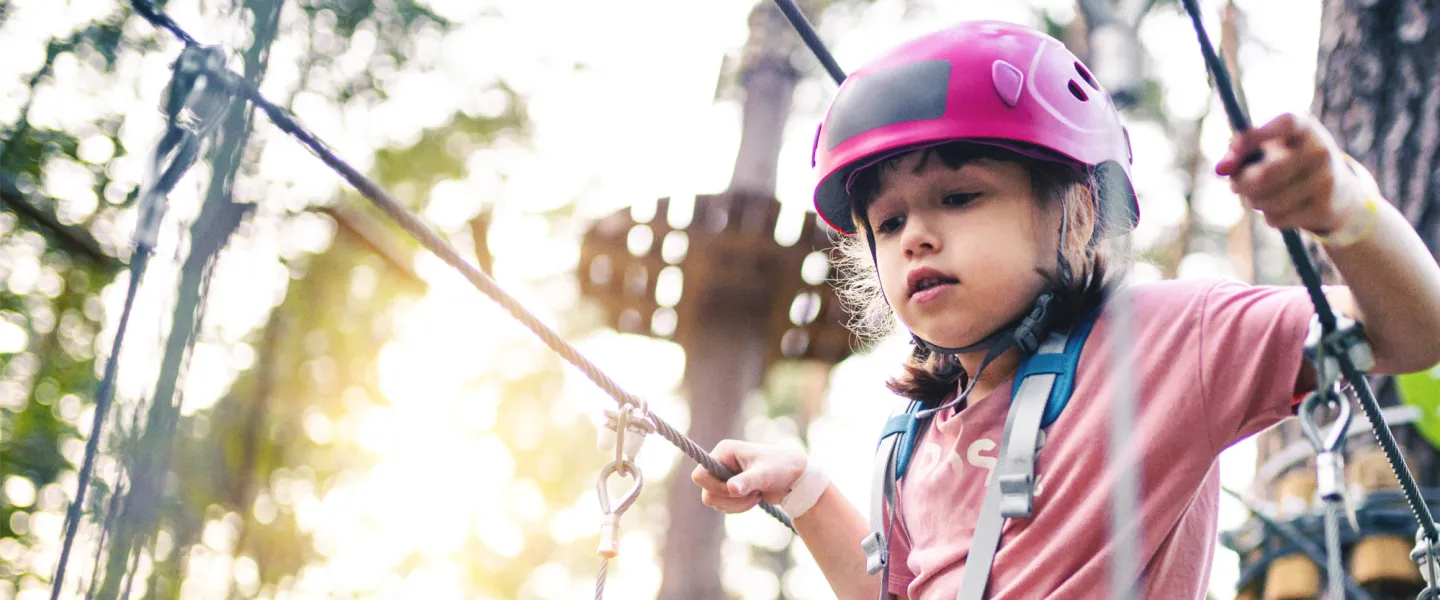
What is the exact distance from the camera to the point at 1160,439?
42.9 inches

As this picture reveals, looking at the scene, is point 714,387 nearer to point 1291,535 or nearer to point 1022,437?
point 1291,535

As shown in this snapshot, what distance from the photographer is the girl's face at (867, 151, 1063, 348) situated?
4.09 ft

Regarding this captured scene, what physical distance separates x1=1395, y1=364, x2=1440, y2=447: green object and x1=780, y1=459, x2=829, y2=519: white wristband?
0.96 m

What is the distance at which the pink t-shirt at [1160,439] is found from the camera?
3.35ft

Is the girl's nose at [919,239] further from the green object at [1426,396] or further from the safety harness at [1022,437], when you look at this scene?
the green object at [1426,396]

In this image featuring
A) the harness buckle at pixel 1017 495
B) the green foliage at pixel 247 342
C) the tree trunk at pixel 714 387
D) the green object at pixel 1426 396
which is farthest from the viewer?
the green foliage at pixel 247 342

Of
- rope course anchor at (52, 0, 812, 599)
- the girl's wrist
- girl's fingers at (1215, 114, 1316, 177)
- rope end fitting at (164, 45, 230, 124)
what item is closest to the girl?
the girl's wrist

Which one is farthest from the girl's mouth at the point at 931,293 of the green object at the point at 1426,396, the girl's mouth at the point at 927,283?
the green object at the point at 1426,396

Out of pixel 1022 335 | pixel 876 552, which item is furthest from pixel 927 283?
pixel 876 552

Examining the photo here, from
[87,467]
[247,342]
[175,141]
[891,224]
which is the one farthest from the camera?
[247,342]

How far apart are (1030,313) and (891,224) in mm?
207

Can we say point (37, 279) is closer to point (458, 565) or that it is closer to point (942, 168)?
point (942, 168)

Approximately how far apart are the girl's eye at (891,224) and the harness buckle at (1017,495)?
35cm

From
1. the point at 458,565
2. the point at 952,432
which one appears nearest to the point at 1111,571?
the point at 952,432
